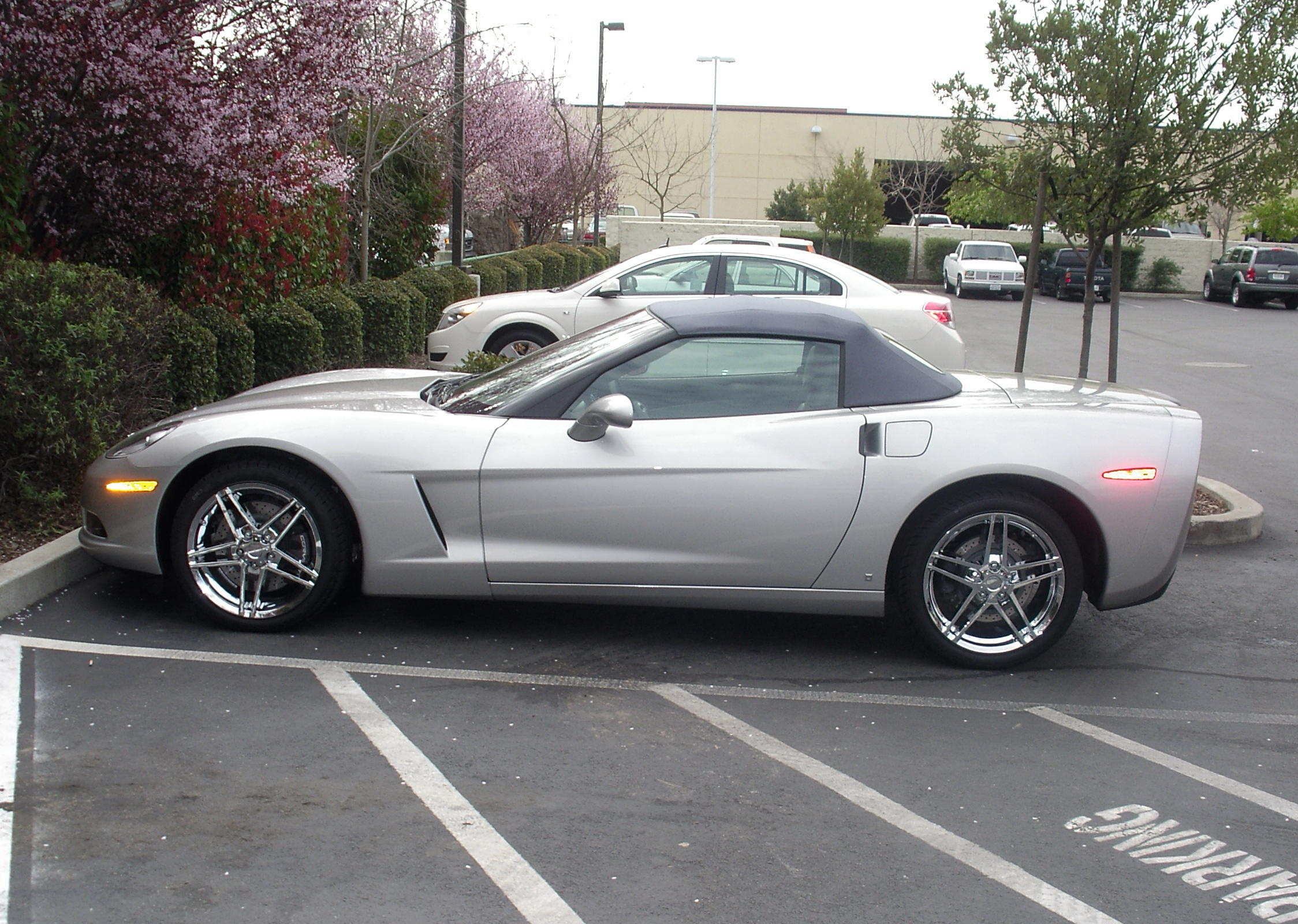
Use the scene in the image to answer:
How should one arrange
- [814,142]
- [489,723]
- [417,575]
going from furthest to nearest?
[814,142] → [417,575] → [489,723]

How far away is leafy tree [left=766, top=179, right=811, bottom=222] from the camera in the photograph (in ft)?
176

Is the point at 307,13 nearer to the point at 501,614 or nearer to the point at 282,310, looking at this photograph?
the point at 282,310

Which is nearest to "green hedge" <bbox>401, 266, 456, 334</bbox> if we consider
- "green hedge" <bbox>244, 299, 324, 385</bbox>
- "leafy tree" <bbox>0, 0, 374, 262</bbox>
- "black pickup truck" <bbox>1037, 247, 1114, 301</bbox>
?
"green hedge" <bbox>244, 299, 324, 385</bbox>

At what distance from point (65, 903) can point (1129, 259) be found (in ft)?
130

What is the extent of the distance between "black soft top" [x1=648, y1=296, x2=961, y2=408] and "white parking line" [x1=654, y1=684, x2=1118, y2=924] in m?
1.45

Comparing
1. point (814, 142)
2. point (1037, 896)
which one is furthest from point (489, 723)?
point (814, 142)

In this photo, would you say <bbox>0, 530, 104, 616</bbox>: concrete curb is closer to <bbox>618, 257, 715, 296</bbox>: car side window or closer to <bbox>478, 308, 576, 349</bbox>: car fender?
<bbox>478, 308, 576, 349</bbox>: car fender

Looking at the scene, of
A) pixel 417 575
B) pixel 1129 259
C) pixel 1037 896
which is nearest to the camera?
pixel 1037 896

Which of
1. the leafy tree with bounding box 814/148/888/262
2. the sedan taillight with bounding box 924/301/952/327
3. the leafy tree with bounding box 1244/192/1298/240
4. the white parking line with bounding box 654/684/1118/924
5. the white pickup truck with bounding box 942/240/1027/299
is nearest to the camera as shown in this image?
the white parking line with bounding box 654/684/1118/924

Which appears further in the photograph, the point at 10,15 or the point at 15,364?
the point at 10,15

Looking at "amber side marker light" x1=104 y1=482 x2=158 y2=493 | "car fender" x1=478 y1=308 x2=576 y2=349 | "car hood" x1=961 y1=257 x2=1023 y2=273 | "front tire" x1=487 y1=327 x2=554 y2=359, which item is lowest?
"amber side marker light" x1=104 y1=482 x2=158 y2=493

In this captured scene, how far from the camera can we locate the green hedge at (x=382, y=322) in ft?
41.7

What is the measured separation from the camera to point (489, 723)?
4434mm

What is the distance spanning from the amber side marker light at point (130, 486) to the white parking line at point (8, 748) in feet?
2.30
